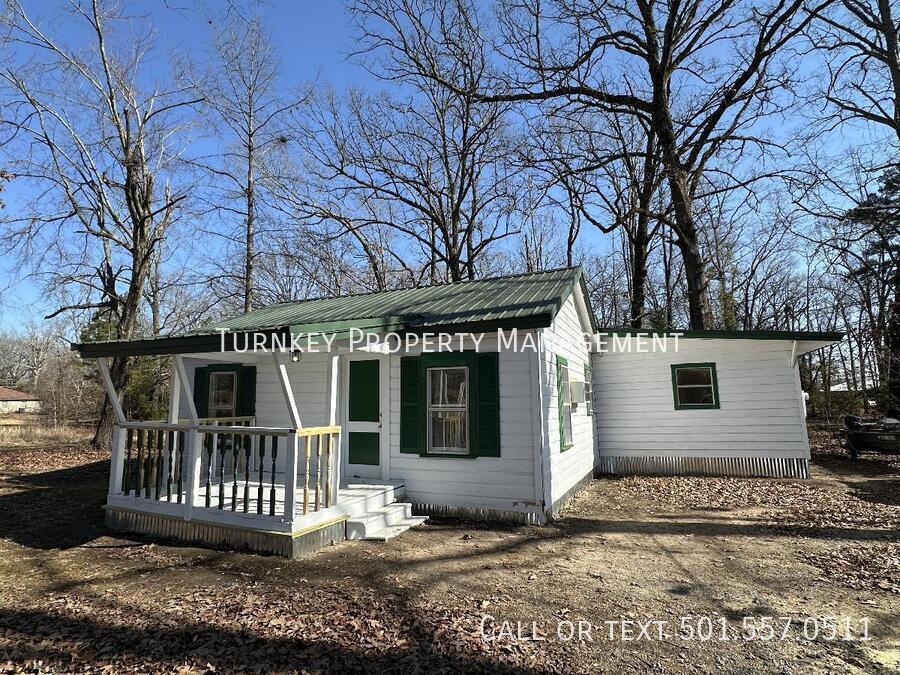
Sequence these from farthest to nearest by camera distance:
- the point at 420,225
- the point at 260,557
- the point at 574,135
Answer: the point at 420,225 → the point at 574,135 → the point at 260,557

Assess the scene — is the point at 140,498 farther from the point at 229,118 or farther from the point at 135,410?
the point at 229,118

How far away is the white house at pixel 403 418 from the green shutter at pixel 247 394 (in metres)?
0.02

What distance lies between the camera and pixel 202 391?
927 centimetres

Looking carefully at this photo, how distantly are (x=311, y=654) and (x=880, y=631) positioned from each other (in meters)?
4.38

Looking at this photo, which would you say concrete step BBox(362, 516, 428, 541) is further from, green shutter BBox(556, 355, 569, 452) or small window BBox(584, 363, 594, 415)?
small window BBox(584, 363, 594, 415)

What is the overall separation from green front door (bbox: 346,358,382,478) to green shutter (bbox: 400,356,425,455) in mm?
457

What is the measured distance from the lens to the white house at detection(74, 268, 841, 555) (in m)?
5.89

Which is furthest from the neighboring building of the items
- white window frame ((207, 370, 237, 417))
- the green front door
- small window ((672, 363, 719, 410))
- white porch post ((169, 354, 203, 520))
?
small window ((672, 363, 719, 410))

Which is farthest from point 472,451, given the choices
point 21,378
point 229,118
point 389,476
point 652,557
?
point 21,378

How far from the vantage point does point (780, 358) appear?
10297mm

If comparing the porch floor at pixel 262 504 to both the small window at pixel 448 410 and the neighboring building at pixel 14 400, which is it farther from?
the neighboring building at pixel 14 400

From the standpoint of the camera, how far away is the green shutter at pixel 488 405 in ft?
22.5

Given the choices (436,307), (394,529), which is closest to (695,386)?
(436,307)

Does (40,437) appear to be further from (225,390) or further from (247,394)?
(247,394)
